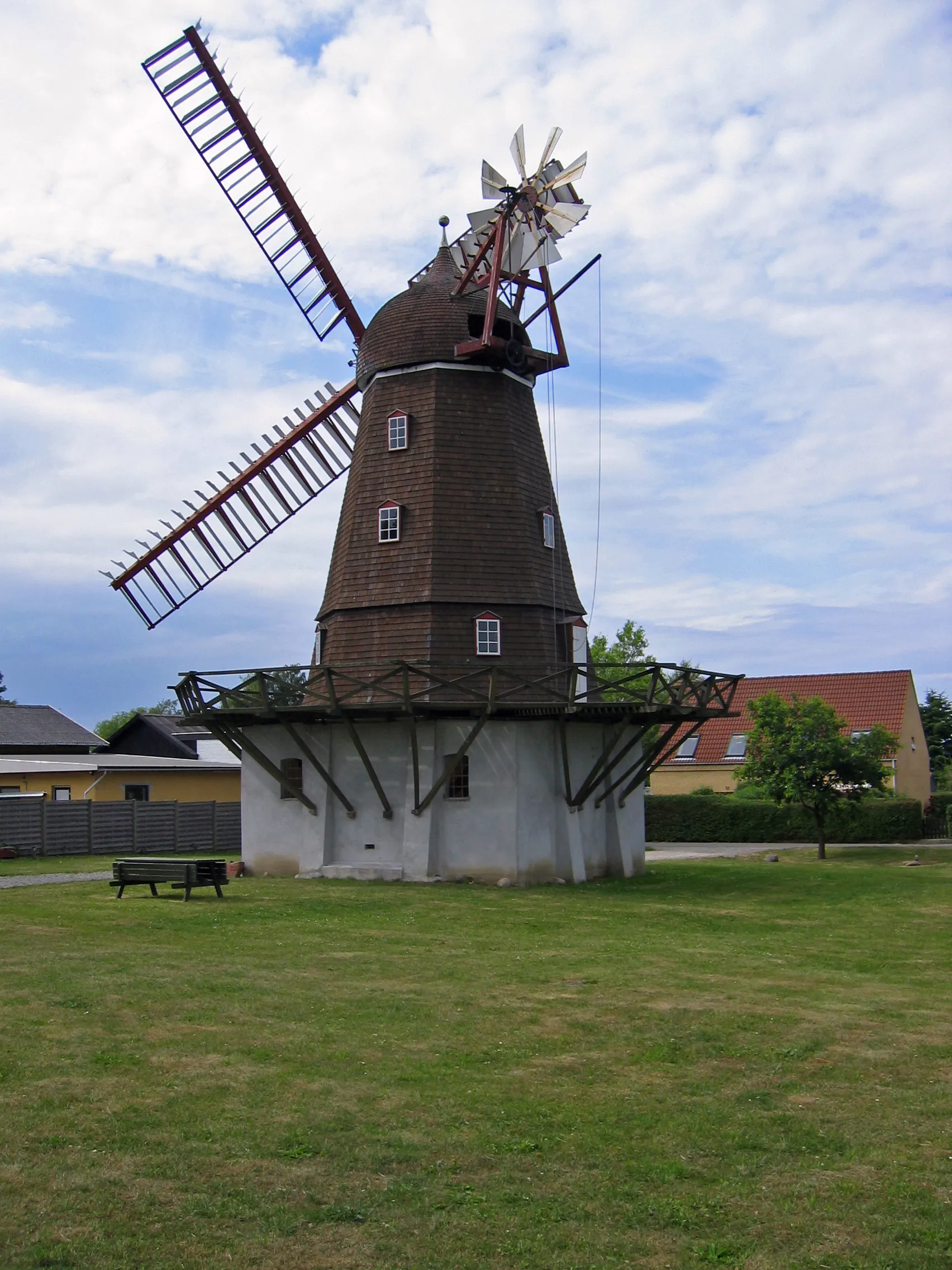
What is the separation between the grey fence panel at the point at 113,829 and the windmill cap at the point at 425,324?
1537 centimetres

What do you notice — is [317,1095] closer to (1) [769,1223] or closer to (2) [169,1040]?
(2) [169,1040]

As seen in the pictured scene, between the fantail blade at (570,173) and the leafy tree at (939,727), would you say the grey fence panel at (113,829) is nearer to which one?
the fantail blade at (570,173)

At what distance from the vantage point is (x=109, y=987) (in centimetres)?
1276

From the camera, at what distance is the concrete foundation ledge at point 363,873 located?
26594 mm

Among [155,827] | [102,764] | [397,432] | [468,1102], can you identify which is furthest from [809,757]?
[468,1102]

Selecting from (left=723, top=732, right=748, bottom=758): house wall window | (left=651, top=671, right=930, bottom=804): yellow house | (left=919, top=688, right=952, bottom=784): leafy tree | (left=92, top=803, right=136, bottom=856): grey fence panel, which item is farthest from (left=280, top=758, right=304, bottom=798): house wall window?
(left=919, top=688, right=952, bottom=784): leafy tree

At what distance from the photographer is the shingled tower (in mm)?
27172

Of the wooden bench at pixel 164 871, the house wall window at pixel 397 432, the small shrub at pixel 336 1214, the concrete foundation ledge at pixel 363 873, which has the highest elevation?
the house wall window at pixel 397 432

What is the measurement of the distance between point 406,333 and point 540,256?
143 inches

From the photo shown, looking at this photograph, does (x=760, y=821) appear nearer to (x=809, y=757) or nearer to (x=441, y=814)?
(x=809, y=757)

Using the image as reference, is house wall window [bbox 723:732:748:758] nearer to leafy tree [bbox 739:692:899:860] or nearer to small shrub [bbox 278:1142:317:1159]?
leafy tree [bbox 739:692:899:860]

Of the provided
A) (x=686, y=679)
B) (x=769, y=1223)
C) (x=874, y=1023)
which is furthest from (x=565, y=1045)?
(x=686, y=679)

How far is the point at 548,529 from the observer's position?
95.5ft

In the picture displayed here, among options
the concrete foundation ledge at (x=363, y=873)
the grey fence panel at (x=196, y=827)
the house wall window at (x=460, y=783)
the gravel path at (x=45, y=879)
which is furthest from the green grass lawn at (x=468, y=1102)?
the grey fence panel at (x=196, y=827)
